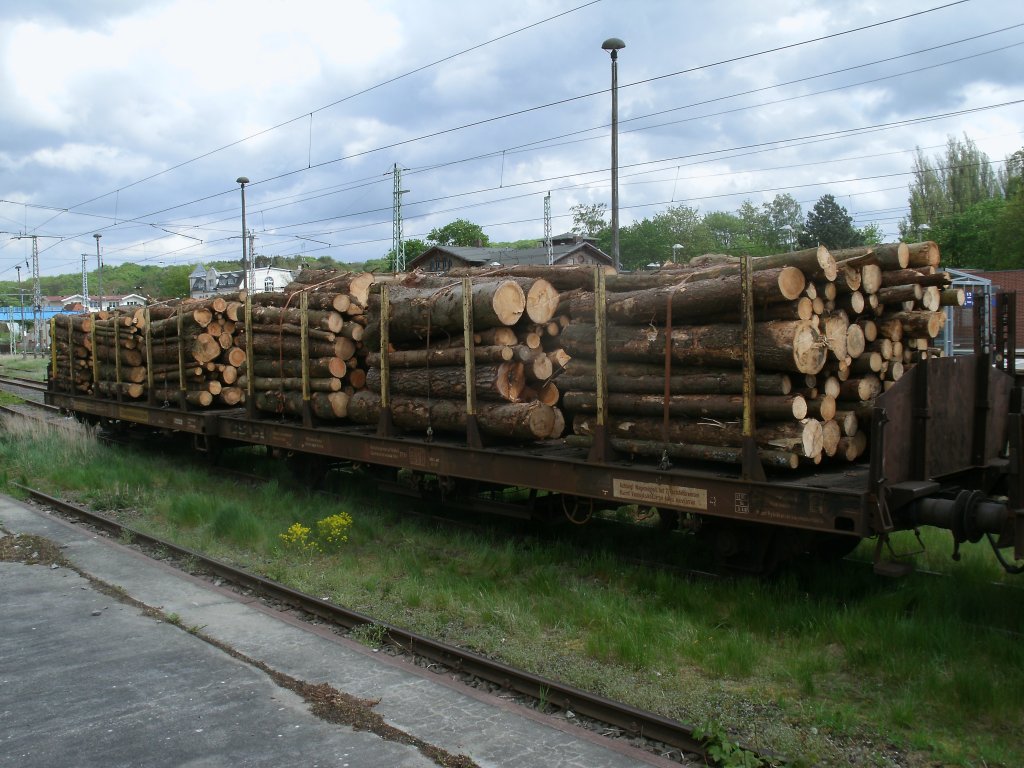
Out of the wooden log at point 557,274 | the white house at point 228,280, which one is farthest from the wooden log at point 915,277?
the white house at point 228,280

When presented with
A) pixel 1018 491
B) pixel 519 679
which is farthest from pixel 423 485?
pixel 1018 491

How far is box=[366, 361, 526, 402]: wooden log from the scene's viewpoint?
7898mm

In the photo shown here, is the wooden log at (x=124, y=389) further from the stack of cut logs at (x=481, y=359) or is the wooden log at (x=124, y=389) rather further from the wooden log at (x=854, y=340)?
the wooden log at (x=854, y=340)

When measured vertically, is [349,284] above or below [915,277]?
above

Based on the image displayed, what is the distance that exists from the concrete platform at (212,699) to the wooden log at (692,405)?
2612 mm

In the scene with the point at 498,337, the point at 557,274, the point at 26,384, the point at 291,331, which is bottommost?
the point at 26,384

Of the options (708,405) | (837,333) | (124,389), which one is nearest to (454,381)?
(708,405)

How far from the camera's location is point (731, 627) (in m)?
6.05

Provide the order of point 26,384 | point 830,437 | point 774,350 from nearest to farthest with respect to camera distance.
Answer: point 774,350 → point 830,437 → point 26,384

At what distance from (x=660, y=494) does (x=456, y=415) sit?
8.57 ft

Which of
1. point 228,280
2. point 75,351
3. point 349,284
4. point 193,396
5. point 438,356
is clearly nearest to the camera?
point 438,356

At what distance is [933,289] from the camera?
6934mm

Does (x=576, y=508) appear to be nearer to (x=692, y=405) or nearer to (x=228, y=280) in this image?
(x=692, y=405)

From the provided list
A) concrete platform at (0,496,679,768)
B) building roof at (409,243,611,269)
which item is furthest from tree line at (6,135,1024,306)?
concrete platform at (0,496,679,768)
